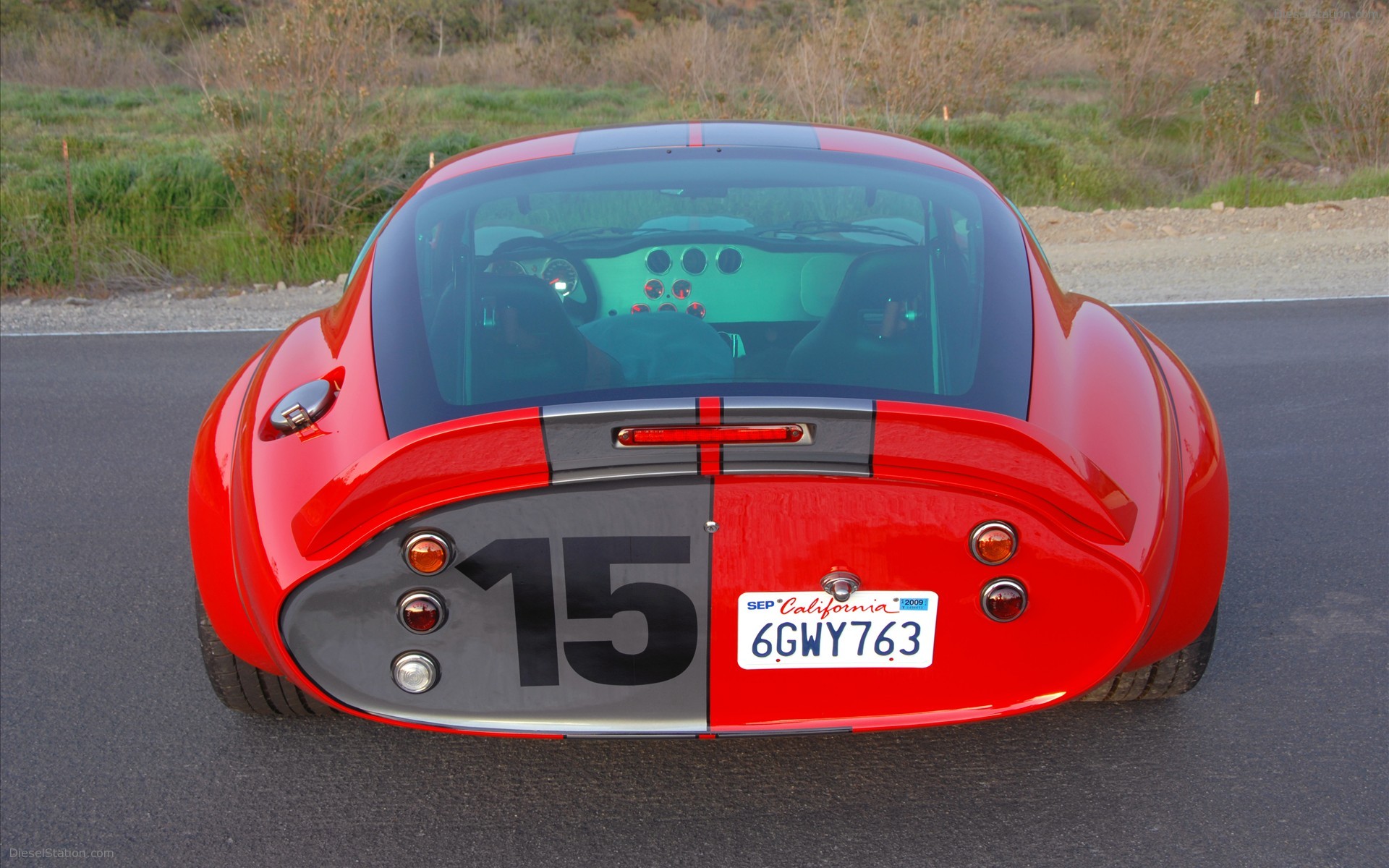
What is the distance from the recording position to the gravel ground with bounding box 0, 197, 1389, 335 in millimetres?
8281

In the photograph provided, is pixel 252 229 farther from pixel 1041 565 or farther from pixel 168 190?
pixel 1041 565

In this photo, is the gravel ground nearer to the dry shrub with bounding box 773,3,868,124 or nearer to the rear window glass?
the dry shrub with bounding box 773,3,868,124

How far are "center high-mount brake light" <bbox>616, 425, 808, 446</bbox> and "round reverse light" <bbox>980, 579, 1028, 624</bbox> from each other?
0.47m

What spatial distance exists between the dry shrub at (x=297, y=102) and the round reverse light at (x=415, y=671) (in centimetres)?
939

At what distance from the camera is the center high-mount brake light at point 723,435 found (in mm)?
2111

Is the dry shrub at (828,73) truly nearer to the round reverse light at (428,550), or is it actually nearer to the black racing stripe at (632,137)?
the black racing stripe at (632,137)

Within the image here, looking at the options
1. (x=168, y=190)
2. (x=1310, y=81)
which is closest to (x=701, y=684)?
(x=168, y=190)

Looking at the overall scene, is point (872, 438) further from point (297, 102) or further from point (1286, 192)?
point (1286, 192)

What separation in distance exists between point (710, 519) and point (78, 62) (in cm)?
2398

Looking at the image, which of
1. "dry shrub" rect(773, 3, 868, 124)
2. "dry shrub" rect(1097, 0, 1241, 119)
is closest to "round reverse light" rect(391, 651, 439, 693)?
"dry shrub" rect(773, 3, 868, 124)

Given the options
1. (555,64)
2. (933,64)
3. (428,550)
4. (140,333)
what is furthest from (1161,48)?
(428,550)

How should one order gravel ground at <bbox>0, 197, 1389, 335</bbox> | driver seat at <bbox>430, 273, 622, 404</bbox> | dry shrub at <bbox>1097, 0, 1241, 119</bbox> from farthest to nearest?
dry shrub at <bbox>1097, 0, 1241, 119</bbox> → gravel ground at <bbox>0, 197, 1389, 335</bbox> → driver seat at <bbox>430, 273, 622, 404</bbox>

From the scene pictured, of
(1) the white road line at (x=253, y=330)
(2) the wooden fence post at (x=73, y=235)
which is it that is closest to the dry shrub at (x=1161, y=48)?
(1) the white road line at (x=253, y=330)

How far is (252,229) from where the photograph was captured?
35.5 feet
